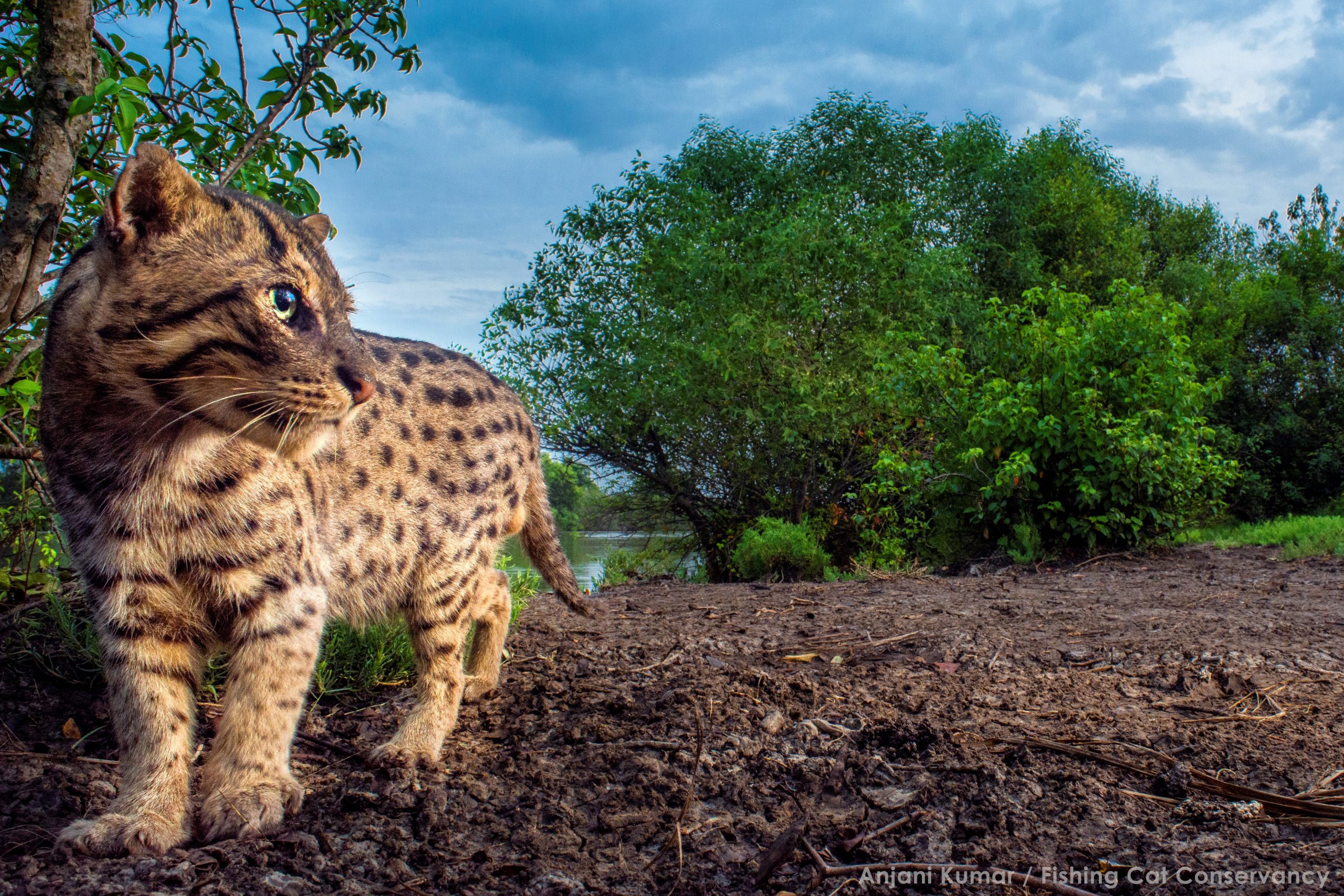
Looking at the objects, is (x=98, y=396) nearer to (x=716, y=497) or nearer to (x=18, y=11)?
(x=18, y=11)

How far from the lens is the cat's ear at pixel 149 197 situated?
2.34m

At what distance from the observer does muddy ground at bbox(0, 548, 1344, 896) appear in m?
2.36

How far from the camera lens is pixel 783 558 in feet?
33.3

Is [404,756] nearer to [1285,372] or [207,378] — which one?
[207,378]

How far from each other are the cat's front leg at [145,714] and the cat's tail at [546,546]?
6.65 ft

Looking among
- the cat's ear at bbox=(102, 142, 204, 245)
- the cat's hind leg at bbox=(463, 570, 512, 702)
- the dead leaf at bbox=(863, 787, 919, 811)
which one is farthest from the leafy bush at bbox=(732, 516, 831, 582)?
the cat's ear at bbox=(102, 142, 204, 245)

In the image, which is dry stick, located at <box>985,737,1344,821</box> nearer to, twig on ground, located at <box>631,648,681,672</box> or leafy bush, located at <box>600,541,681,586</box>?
twig on ground, located at <box>631,648,681,672</box>

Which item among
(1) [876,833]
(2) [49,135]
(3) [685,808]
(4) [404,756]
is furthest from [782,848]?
(2) [49,135]

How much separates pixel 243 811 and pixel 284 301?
1.56 meters

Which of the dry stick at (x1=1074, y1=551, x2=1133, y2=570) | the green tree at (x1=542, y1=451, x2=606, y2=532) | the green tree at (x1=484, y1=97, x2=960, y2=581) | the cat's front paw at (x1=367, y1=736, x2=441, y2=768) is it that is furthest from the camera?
the green tree at (x1=542, y1=451, x2=606, y2=532)

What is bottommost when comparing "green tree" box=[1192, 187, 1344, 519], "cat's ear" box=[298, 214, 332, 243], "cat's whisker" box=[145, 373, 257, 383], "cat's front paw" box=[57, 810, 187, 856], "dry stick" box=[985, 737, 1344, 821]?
"cat's front paw" box=[57, 810, 187, 856]

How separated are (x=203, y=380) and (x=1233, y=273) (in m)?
35.3

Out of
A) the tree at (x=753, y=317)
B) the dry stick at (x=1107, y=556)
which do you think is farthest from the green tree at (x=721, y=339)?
the dry stick at (x=1107, y=556)

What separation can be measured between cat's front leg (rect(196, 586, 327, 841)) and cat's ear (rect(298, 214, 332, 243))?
1215 mm
